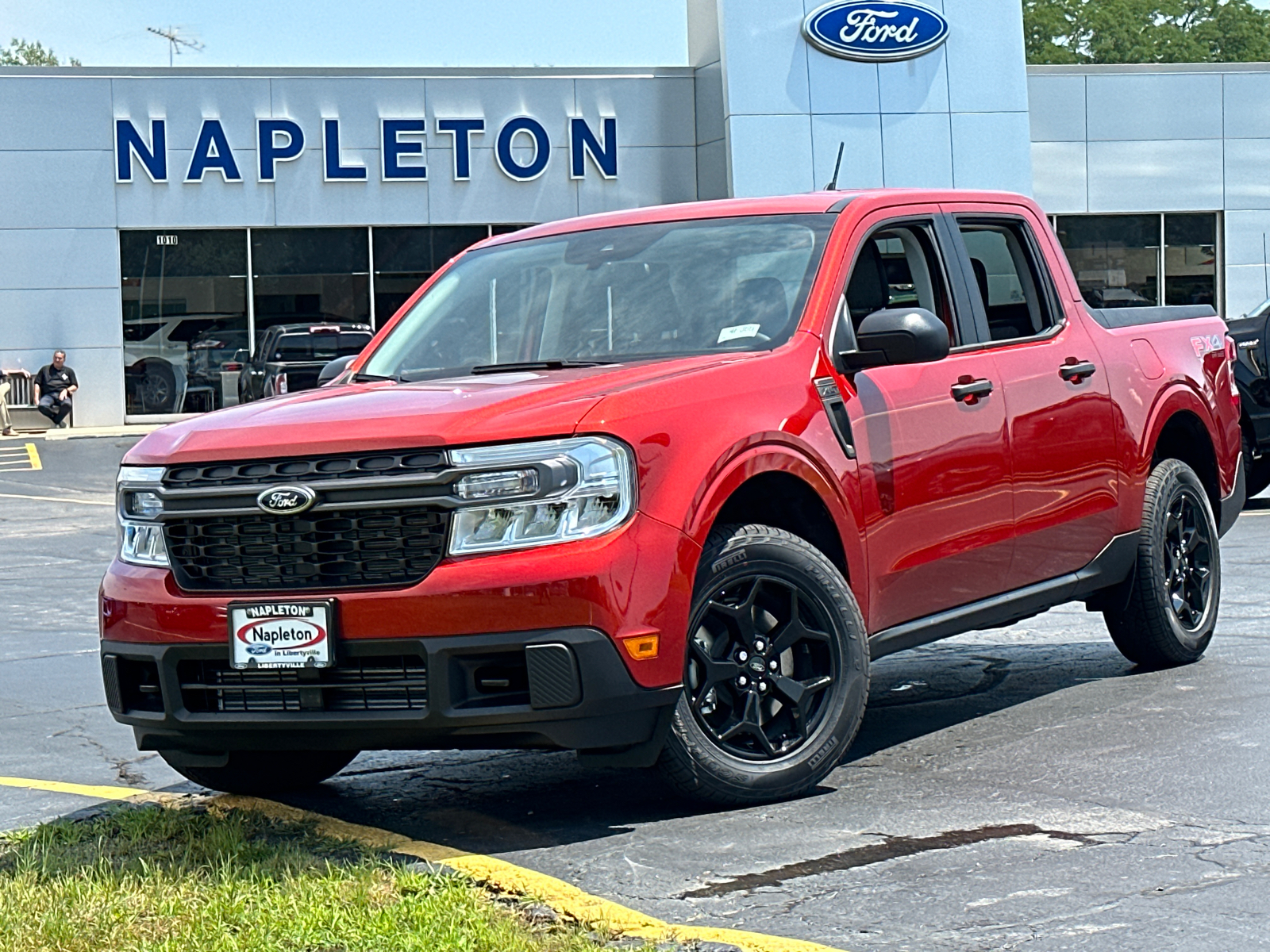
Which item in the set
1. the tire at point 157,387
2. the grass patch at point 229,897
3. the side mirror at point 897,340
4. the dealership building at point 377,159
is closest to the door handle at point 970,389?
the side mirror at point 897,340

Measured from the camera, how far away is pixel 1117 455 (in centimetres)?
730

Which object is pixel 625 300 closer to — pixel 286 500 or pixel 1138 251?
pixel 286 500

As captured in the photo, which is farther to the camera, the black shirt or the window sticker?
the black shirt

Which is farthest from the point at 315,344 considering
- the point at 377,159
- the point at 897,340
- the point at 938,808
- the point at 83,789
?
the point at 938,808

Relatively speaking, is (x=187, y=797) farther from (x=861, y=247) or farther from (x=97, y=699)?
(x=861, y=247)

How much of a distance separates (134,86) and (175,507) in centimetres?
2784

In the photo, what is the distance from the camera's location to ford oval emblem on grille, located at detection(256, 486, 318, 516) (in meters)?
5.07

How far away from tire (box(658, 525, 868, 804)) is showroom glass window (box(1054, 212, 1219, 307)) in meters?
30.5

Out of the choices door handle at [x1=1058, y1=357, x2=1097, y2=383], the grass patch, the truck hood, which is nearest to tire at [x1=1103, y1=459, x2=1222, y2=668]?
door handle at [x1=1058, y1=357, x2=1097, y2=383]

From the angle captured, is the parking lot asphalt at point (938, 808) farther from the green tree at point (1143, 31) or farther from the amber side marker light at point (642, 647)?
the green tree at point (1143, 31)

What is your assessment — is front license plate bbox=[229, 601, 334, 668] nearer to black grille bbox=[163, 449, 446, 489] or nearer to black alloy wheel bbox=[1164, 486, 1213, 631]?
black grille bbox=[163, 449, 446, 489]

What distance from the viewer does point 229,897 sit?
179 inches

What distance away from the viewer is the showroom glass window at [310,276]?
105ft

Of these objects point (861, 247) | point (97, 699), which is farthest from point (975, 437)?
point (97, 699)
